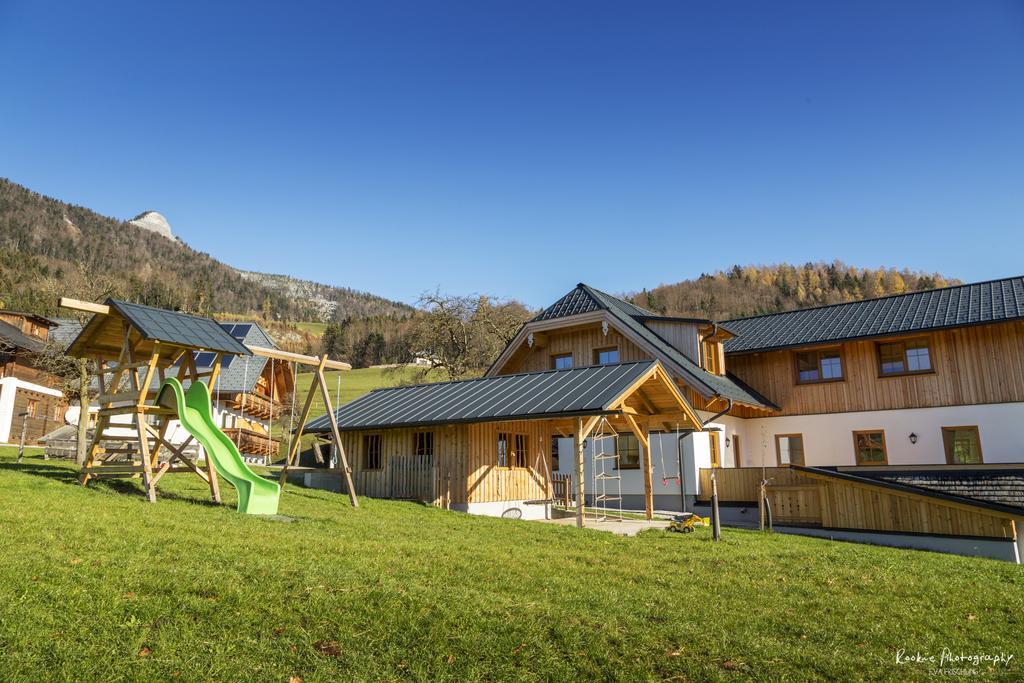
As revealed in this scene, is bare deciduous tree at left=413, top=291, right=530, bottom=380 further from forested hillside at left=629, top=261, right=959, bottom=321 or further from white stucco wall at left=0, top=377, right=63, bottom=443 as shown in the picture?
forested hillside at left=629, top=261, right=959, bottom=321

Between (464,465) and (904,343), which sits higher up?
(904,343)

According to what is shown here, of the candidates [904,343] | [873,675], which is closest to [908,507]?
[904,343]

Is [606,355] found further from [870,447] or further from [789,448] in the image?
[870,447]

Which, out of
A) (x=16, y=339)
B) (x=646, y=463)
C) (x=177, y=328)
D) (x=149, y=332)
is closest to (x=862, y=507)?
(x=646, y=463)

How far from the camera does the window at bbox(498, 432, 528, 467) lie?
19.5 m

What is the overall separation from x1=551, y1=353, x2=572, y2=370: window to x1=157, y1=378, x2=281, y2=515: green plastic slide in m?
15.6

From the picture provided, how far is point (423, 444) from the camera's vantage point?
63.0ft

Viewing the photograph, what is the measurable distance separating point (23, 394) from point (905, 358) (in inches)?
1610

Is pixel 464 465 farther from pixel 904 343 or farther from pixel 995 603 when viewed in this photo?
pixel 904 343

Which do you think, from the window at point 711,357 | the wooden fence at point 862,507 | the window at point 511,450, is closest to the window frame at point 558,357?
the window at point 711,357

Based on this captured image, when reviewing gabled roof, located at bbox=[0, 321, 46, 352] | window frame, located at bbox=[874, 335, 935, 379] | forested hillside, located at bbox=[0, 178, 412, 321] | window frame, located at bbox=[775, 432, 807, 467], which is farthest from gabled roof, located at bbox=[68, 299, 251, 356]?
forested hillside, located at bbox=[0, 178, 412, 321]

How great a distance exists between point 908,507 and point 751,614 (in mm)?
10919

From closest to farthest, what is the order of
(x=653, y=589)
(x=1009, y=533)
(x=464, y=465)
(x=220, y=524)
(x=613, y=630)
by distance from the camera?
(x=613, y=630) < (x=653, y=589) < (x=220, y=524) < (x=1009, y=533) < (x=464, y=465)

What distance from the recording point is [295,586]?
7.14m
